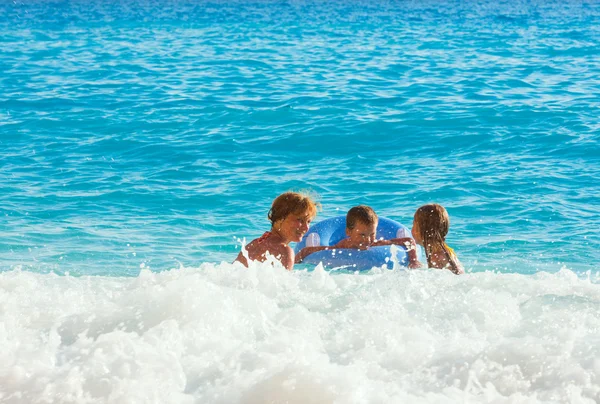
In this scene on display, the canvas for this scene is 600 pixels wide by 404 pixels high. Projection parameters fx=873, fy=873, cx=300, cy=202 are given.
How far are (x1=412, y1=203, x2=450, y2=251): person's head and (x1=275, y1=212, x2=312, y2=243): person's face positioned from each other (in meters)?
0.70

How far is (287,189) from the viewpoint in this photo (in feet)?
26.6

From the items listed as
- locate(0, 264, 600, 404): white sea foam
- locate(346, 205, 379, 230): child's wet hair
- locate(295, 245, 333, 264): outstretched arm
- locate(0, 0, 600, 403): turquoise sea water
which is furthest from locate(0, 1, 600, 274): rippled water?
locate(0, 264, 600, 404): white sea foam

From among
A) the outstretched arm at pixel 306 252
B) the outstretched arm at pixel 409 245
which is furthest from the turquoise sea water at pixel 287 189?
the outstretched arm at pixel 306 252

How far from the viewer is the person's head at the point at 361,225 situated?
5586 mm

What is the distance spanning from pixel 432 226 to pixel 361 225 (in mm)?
454

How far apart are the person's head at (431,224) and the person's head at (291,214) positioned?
68 cm

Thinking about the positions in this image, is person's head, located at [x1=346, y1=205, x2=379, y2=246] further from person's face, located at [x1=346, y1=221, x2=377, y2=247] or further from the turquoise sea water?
the turquoise sea water

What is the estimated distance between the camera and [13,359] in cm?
381

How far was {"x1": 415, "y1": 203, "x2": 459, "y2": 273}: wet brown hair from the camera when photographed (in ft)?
17.9

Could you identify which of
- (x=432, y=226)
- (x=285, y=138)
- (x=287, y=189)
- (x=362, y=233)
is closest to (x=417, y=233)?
(x=432, y=226)

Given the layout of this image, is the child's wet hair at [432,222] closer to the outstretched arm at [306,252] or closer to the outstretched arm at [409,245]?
the outstretched arm at [409,245]

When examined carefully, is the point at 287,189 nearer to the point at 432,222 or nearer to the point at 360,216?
the point at 360,216

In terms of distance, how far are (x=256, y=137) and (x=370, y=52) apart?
Result: 5925 mm

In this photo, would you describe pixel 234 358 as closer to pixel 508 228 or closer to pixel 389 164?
pixel 508 228
